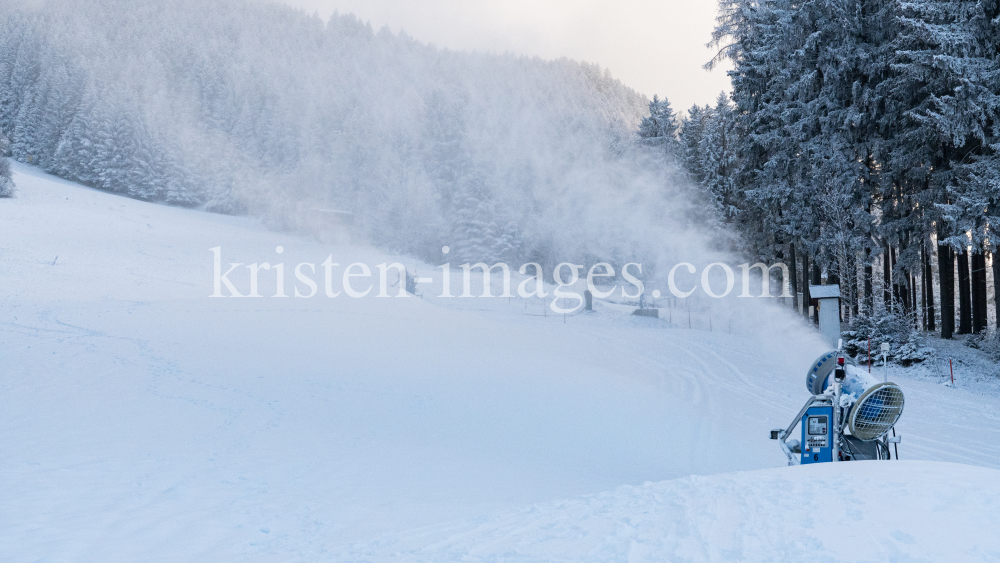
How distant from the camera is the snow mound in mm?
3518

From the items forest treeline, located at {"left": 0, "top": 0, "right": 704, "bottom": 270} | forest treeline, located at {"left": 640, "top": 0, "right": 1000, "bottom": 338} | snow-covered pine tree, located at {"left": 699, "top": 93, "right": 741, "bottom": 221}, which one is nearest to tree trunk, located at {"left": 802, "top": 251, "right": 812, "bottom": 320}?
forest treeline, located at {"left": 640, "top": 0, "right": 1000, "bottom": 338}

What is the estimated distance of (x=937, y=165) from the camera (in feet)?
58.5

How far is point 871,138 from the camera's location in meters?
19.9

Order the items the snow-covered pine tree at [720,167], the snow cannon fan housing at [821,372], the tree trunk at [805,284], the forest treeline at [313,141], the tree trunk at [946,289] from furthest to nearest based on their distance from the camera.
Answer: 1. the forest treeline at [313,141]
2. the snow-covered pine tree at [720,167]
3. the tree trunk at [805,284]
4. the tree trunk at [946,289]
5. the snow cannon fan housing at [821,372]

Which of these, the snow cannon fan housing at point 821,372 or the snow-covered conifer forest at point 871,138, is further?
the snow-covered conifer forest at point 871,138

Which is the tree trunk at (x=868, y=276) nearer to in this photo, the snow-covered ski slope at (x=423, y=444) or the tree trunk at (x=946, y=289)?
the tree trunk at (x=946, y=289)

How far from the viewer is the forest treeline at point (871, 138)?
1564cm

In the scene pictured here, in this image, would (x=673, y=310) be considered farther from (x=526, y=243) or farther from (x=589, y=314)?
(x=526, y=243)

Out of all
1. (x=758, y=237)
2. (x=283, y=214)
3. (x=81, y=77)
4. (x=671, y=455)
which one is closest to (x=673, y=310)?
(x=758, y=237)

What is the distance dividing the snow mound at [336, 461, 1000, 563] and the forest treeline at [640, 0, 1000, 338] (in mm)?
14343

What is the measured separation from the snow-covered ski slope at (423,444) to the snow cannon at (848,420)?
943 mm

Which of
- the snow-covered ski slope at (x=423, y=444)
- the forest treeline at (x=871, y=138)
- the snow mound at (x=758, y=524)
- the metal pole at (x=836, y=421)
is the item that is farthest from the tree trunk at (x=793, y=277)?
the snow mound at (x=758, y=524)

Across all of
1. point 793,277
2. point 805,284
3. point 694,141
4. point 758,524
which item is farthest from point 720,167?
point 758,524

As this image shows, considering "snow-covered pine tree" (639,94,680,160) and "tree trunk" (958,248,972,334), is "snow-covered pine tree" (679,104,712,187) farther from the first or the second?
"tree trunk" (958,248,972,334)
